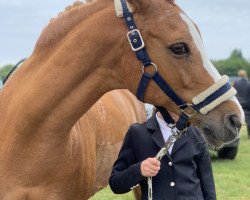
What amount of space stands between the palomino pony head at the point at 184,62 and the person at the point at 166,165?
30 cm

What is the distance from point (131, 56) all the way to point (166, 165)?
81 centimetres

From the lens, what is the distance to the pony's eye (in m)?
2.80

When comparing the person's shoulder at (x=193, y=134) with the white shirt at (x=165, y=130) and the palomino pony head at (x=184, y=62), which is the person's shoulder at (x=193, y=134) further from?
the palomino pony head at (x=184, y=62)

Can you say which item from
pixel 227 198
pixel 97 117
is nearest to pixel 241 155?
pixel 227 198

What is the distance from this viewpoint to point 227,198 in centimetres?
722

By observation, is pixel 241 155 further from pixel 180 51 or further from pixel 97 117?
pixel 180 51

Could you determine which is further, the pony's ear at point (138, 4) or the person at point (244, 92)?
the person at point (244, 92)

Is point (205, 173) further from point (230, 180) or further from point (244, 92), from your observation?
point (244, 92)

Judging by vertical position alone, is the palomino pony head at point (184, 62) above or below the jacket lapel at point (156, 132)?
above

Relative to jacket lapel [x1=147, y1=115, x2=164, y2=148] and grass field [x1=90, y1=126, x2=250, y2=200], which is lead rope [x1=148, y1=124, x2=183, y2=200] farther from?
grass field [x1=90, y1=126, x2=250, y2=200]

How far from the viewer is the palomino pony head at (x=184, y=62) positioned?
2.80 m

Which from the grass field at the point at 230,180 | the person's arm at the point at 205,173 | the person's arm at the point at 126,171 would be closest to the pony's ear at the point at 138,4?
the person's arm at the point at 126,171

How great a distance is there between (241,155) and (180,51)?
30.6 ft

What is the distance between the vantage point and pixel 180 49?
2.80 m
